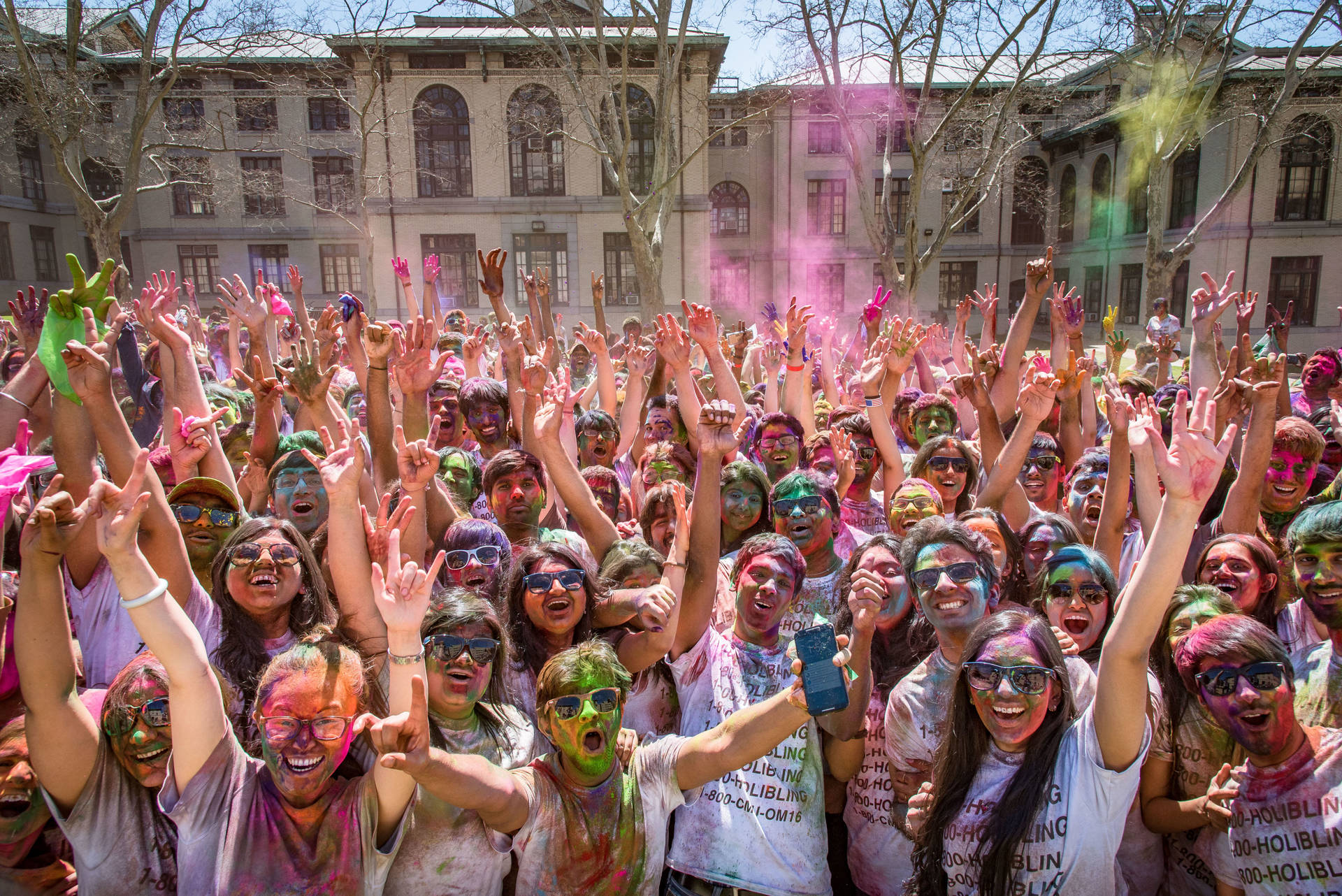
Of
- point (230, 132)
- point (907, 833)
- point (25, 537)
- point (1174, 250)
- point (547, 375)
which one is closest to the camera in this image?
point (25, 537)

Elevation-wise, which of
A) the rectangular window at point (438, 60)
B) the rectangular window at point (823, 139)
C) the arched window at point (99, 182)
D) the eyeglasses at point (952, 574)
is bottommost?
the eyeglasses at point (952, 574)

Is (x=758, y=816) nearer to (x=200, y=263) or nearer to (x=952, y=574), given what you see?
(x=952, y=574)

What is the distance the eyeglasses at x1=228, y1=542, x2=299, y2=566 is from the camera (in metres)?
2.59

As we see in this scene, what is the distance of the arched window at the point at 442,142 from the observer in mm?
25500

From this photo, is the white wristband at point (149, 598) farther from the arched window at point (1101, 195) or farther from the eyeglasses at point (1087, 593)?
the arched window at point (1101, 195)

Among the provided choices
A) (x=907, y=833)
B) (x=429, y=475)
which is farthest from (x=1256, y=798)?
(x=429, y=475)

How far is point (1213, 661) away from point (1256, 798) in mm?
352

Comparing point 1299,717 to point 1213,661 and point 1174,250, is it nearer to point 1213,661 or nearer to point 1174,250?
point 1213,661

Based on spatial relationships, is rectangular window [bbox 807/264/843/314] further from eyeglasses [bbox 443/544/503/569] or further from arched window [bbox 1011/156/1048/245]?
eyeglasses [bbox 443/544/503/569]

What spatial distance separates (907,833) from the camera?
2281 mm

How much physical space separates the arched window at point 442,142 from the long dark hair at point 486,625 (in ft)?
83.0

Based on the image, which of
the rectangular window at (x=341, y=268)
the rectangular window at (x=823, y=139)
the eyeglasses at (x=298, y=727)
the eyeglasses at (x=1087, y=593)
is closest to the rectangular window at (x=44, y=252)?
the rectangular window at (x=341, y=268)

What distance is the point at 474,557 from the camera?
301cm

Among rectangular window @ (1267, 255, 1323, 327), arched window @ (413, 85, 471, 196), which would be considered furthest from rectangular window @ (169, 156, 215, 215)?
rectangular window @ (1267, 255, 1323, 327)
